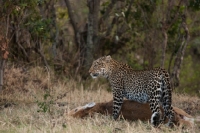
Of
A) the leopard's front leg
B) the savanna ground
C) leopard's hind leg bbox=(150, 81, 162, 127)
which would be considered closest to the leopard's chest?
the leopard's front leg

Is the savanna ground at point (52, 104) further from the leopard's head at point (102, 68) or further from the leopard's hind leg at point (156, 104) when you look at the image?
the leopard's head at point (102, 68)

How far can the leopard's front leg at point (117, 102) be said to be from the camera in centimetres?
1082

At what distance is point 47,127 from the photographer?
9.27 metres

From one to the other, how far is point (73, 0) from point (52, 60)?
11.9 feet

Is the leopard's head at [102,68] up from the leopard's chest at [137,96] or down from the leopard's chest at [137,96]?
up

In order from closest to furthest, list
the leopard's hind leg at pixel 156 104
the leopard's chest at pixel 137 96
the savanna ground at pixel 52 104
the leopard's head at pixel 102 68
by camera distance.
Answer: the savanna ground at pixel 52 104 → the leopard's hind leg at pixel 156 104 → the leopard's chest at pixel 137 96 → the leopard's head at pixel 102 68

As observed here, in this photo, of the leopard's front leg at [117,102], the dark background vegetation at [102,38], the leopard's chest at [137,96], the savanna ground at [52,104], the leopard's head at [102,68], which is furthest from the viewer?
the dark background vegetation at [102,38]

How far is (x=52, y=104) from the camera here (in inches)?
476

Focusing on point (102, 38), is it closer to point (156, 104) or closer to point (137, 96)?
point (137, 96)

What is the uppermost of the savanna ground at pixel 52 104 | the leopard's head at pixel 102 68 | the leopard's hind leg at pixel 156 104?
the leopard's head at pixel 102 68

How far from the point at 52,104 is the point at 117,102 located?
6.09ft

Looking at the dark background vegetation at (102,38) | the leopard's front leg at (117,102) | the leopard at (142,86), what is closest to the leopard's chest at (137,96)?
the leopard at (142,86)

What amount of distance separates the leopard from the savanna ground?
395mm

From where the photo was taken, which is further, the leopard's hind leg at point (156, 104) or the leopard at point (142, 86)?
the leopard at point (142, 86)
